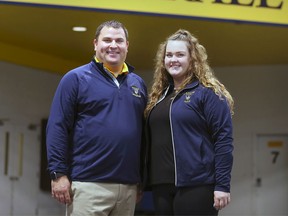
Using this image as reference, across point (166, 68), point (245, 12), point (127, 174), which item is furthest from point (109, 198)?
point (245, 12)

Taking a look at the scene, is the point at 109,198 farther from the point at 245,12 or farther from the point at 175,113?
the point at 245,12

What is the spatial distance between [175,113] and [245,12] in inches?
160

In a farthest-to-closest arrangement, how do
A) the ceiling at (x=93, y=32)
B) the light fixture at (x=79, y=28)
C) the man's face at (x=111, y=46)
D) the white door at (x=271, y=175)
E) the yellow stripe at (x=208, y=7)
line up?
→ 1. the white door at (x=271, y=175)
2. the light fixture at (x=79, y=28)
3. the ceiling at (x=93, y=32)
4. the yellow stripe at (x=208, y=7)
5. the man's face at (x=111, y=46)

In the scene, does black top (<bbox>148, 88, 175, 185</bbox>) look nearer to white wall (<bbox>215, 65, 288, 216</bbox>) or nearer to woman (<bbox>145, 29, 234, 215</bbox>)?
woman (<bbox>145, 29, 234, 215</bbox>)

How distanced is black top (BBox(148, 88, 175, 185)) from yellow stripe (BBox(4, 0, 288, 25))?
349cm

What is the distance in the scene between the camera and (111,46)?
134 inches

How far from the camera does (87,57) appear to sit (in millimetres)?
11039

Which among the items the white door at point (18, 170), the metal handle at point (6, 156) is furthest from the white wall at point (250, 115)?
the metal handle at point (6, 156)

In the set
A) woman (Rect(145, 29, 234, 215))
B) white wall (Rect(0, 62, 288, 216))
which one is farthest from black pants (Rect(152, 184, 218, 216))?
white wall (Rect(0, 62, 288, 216))

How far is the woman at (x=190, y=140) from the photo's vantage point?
3.18 m

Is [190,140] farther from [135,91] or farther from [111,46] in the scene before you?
[111,46]

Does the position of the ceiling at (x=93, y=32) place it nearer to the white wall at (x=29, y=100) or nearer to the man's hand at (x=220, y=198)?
the white wall at (x=29, y=100)

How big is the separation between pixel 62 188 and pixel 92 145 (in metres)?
0.31

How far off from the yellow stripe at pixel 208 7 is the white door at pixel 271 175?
4327 millimetres
